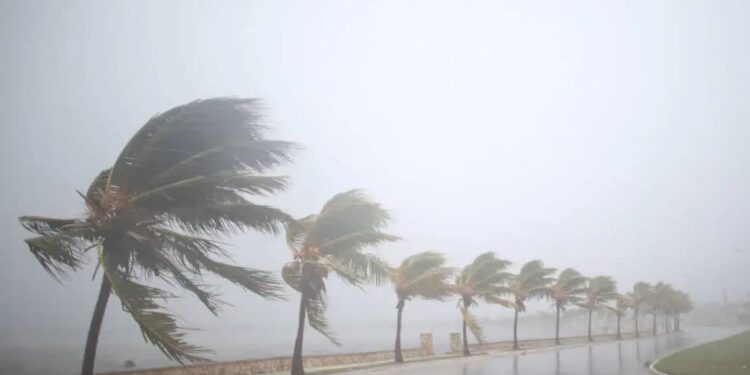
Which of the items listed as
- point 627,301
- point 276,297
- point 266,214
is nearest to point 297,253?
point 266,214

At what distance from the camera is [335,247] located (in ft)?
52.6

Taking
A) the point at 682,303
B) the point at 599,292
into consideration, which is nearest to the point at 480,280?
the point at 599,292

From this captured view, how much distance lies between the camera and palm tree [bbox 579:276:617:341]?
Answer: 50.1 m

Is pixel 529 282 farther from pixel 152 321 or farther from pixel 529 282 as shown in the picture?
pixel 152 321

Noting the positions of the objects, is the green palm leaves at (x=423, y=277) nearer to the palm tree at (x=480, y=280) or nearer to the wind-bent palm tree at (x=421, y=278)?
the wind-bent palm tree at (x=421, y=278)

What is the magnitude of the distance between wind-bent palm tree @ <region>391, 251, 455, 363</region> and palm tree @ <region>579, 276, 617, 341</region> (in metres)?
29.8

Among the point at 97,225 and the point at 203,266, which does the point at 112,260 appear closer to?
the point at 97,225

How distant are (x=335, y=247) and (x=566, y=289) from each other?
35837mm

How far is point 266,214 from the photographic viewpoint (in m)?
9.95

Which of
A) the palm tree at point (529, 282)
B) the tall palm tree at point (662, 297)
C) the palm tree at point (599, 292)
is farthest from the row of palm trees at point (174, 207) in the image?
the tall palm tree at point (662, 297)

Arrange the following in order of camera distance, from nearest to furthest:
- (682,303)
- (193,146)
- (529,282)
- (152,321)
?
(152,321) < (193,146) < (529,282) < (682,303)

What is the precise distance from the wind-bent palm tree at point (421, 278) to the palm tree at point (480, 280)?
481 centimetres

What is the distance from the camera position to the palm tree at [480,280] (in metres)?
31.6

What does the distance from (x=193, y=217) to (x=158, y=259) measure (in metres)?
1.01
